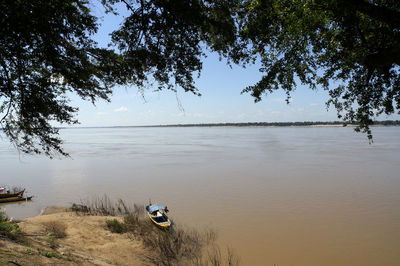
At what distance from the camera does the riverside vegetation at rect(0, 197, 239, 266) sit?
629cm

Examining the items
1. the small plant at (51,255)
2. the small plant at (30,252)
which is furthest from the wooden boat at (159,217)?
the small plant at (30,252)

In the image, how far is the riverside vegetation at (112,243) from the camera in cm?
629

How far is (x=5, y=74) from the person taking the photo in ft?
20.5

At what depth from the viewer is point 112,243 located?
9625mm

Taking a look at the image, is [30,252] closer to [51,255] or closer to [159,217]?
[51,255]

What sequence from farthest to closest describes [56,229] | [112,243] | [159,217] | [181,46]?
[159,217] < [56,229] < [112,243] < [181,46]

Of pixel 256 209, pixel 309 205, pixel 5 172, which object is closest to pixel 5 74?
pixel 256 209

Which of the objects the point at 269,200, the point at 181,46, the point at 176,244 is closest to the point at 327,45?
the point at 181,46

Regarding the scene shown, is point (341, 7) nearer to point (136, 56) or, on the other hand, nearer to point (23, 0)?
point (136, 56)

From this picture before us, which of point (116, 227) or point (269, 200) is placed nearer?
point (116, 227)

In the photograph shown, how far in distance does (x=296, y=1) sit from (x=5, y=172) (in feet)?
117

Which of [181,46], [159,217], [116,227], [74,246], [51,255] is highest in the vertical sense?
[181,46]

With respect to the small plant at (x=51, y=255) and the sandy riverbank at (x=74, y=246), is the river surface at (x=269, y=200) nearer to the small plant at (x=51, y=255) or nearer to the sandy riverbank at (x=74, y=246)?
the sandy riverbank at (x=74, y=246)

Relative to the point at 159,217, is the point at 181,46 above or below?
above
